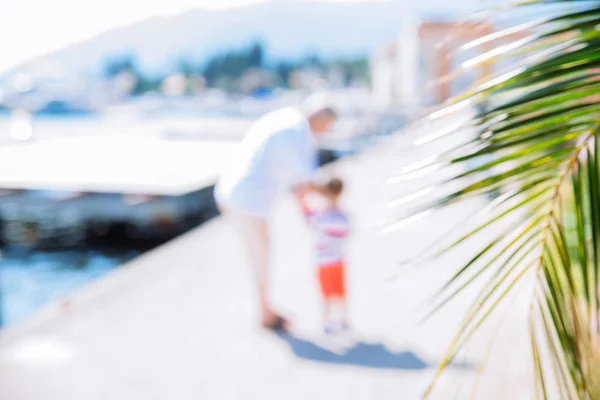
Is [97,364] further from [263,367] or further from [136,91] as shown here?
[136,91]

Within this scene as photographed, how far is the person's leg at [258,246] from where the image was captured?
3996 mm

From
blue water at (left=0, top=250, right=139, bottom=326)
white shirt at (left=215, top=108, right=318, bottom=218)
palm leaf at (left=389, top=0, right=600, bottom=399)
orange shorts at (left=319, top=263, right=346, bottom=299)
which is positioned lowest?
blue water at (left=0, top=250, right=139, bottom=326)

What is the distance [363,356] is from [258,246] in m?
0.90

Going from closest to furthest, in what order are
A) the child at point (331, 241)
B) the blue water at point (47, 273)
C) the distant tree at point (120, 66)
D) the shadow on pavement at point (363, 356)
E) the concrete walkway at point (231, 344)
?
the concrete walkway at point (231, 344) < the shadow on pavement at point (363, 356) < the child at point (331, 241) < the blue water at point (47, 273) < the distant tree at point (120, 66)

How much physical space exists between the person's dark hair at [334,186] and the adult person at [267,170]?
0.15 m

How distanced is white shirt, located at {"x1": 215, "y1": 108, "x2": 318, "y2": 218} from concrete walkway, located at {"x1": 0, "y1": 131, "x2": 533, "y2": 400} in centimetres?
81

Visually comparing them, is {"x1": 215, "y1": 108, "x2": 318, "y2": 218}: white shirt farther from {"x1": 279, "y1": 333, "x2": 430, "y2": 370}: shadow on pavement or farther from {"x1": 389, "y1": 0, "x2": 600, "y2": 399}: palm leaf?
{"x1": 389, "y1": 0, "x2": 600, "y2": 399}: palm leaf

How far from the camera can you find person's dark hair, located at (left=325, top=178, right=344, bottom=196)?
4016mm

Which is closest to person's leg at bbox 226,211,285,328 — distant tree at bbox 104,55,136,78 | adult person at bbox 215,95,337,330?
adult person at bbox 215,95,337,330

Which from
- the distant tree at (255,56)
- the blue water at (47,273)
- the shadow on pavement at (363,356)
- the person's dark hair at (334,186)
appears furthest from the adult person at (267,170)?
the distant tree at (255,56)

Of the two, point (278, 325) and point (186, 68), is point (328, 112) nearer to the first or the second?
point (278, 325)

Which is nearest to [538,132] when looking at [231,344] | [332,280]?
[332,280]

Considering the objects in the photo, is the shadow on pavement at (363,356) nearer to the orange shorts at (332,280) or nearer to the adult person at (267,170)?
the orange shorts at (332,280)

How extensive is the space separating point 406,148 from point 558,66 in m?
0.27
